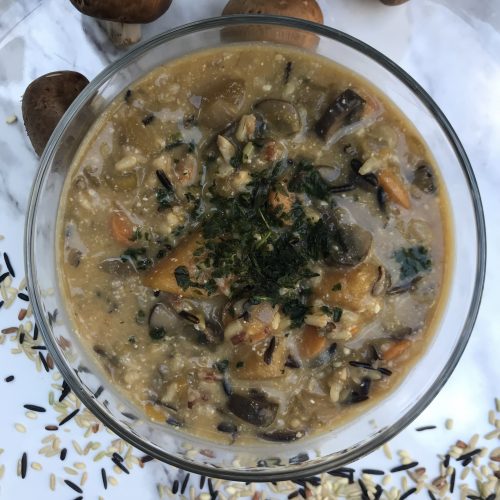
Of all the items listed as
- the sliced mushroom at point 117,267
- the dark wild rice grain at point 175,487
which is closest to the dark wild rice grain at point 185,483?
the dark wild rice grain at point 175,487

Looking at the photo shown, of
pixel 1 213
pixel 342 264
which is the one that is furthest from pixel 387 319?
pixel 1 213

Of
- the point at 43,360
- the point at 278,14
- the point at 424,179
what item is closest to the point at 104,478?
the point at 43,360

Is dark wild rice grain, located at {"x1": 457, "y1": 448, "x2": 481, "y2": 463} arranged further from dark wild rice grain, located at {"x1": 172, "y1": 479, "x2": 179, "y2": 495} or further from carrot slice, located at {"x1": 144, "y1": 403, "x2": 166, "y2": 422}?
carrot slice, located at {"x1": 144, "y1": 403, "x2": 166, "y2": 422}

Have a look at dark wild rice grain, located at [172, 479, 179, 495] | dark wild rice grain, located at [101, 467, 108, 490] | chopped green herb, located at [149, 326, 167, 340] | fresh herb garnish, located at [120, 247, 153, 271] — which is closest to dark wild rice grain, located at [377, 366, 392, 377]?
chopped green herb, located at [149, 326, 167, 340]

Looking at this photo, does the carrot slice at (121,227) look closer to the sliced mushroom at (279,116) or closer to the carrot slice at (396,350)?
the sliced mushroom at (279,116)

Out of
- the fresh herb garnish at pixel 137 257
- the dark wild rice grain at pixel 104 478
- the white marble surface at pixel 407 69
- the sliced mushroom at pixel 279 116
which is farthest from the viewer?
the dark wild rice grain at pixel 104 478

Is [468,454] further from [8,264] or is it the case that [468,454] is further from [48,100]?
[48,100]
